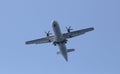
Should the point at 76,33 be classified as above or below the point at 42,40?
above

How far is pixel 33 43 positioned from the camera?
133500 millimetres

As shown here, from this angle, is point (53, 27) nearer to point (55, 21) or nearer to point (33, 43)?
point (55, 21)

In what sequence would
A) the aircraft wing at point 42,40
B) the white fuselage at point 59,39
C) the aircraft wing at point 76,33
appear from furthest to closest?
the aircraft wing at point 42,40
the aircraft wing at point 76,33
the white fuselage at point 59,39

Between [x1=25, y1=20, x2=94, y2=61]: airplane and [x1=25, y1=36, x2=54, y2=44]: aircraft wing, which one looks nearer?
[x1=25, y1=20, x2=94, y2=61]: airplane

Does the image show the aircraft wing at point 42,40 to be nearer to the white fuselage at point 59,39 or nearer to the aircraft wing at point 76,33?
the white fuselage at point 59,39

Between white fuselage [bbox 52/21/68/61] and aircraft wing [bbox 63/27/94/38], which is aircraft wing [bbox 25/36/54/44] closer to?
white fuselage [bbox 52/21/68/61]

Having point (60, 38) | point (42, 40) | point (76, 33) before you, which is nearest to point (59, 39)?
point (60, 38)

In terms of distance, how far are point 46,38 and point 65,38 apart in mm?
6688

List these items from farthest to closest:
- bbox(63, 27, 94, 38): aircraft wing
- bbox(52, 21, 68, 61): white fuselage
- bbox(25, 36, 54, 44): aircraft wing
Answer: bbox(25, 36, 54, 44): aircraft wing < bbox(63, 27, 94, 38): aircraft wing < bbox(52, 21, 68, 61): white fuselage

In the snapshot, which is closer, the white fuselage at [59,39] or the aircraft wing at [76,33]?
the white fuselage at [59,39]

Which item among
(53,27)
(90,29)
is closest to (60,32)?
(53,27)

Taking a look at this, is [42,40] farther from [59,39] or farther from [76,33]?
[76,33]

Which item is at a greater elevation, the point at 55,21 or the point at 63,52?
the point at 55,21

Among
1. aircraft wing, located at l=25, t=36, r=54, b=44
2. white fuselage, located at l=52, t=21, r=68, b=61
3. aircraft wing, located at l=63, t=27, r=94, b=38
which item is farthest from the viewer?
aircraft wing, located at l=25, t=36, r=54, b=44
